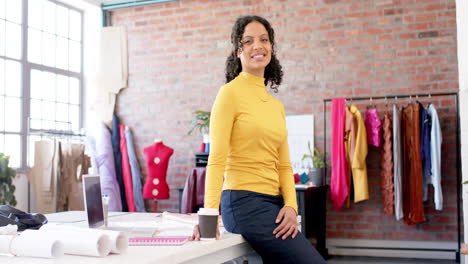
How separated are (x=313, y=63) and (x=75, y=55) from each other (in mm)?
2966

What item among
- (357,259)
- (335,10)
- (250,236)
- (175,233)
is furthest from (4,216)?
(335,10)

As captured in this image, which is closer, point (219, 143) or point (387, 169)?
point (219, 143)

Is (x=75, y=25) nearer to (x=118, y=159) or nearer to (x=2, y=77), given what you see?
(x=2, y=77)

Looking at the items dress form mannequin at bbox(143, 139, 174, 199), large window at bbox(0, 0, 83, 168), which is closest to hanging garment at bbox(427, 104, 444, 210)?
dress form mannequin at bbox(143, 139, 174, 199)

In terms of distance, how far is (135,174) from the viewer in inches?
256

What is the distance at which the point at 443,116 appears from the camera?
5.46m

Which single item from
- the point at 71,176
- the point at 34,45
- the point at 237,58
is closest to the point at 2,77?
the point at 34,45

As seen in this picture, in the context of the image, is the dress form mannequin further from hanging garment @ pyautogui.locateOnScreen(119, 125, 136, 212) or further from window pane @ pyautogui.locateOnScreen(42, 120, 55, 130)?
window pane @ pyautogui.locateOnScreen(42, 120, 55, 130)

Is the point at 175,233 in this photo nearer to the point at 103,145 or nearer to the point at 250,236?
the point at 250,236

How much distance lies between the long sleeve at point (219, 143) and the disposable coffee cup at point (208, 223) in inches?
1.2

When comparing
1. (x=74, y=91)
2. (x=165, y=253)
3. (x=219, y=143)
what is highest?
(x=74, y=91)

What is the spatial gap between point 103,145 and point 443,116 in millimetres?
3645

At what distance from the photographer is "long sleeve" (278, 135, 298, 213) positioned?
7.13 ft

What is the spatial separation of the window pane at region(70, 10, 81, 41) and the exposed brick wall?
48cm
